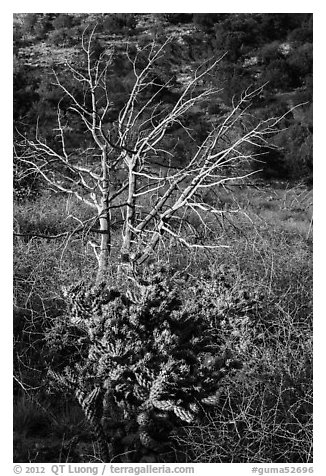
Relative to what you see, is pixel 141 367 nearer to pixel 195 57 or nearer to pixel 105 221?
pixel 105 221

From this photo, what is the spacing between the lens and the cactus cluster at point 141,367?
3.14m

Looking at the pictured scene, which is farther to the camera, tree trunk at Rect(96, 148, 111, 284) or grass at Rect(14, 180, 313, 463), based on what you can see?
tree trunk at Rect(96, 148, 111, 284)

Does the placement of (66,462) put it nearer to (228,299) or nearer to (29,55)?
(228,299)

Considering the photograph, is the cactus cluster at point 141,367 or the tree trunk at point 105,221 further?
the tree trunk at point 105,221

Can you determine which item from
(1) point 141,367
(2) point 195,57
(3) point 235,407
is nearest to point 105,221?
(1) point 141,367

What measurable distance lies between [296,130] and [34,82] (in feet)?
14.2

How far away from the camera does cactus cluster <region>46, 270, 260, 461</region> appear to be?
3141mm

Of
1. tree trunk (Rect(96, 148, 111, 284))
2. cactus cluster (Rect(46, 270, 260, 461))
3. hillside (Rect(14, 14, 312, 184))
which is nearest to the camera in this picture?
cactus cluster (Rect(46, 270, 260, 461))

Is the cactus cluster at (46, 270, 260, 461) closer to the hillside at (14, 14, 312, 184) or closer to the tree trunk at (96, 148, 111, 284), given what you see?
the tree trunk at (96, 148, 111, 284)

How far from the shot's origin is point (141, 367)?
3.20m

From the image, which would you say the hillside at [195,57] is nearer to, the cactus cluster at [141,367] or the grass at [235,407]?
the grass at [235,407]

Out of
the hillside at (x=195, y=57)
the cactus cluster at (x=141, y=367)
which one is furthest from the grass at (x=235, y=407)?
the hillside at (x=195, y=57)

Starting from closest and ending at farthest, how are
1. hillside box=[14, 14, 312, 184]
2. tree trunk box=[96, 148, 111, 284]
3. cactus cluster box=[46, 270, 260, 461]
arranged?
cactus cluster box=[46, 270, 260, 461] → tree trunk box=[96, 148, 111, 284] → hillside box=[14, 14, 312, 184]

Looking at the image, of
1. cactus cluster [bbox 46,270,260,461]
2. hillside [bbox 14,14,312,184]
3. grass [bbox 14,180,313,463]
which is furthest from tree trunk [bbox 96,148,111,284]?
hillside [bbox 14,14,312,184]
